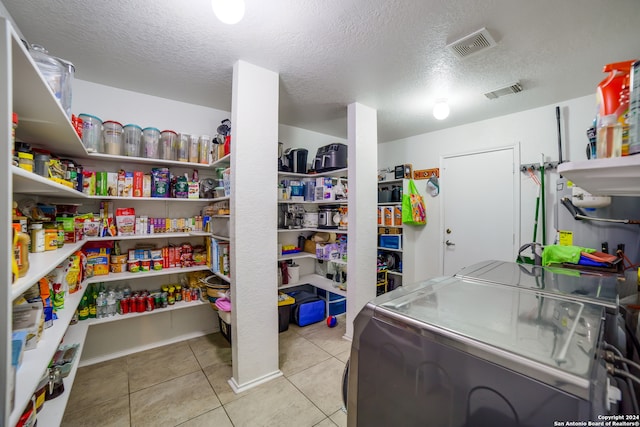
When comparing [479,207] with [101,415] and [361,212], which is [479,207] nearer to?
[361,212]

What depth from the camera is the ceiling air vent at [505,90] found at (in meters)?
2.38

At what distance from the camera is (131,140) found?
240cm

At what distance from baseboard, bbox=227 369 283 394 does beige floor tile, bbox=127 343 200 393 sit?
0.44 metres

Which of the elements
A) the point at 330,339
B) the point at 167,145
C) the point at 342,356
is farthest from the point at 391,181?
the point at 167,145

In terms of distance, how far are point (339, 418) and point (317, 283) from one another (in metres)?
1.70

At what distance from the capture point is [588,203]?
92.0 inches

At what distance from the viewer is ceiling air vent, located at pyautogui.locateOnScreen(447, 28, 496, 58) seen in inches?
65.9

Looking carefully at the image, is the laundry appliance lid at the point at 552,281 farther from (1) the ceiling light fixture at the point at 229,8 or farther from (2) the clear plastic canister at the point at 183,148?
(2) the clear plastic canister at the point at 183,148

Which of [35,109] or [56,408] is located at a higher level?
[35,109]

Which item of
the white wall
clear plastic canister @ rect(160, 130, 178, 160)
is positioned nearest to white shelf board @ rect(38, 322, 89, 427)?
clear plastic canister @ rect(160, 130, 178, 160)

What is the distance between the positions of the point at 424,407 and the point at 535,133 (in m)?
3.45

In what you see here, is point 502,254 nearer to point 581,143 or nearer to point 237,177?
point 581,143

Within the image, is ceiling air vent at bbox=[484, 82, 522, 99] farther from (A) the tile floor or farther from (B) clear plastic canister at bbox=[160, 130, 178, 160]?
(B) clear plastic canister at bbox=[160, 130, 178, 160]

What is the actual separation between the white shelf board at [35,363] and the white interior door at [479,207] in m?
3.87
